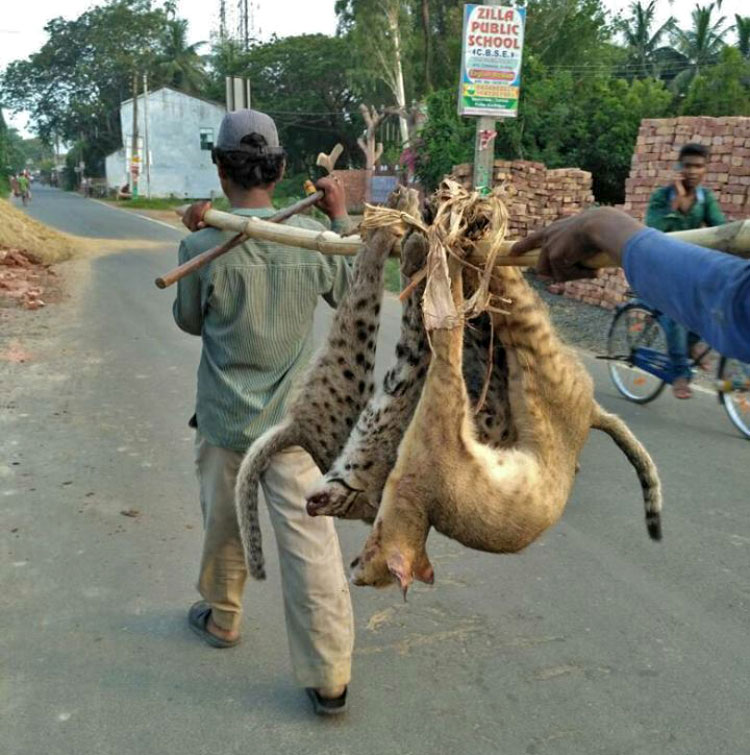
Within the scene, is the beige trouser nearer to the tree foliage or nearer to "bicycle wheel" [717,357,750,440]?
"bicycle wheel" [717,357,750,440]

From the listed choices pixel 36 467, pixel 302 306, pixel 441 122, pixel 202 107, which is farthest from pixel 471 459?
pixel 202 107

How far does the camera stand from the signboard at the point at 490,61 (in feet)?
38.4

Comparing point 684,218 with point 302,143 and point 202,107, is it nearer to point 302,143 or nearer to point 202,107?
point 302,143

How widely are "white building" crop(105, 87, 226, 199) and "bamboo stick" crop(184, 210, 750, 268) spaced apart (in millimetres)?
50847

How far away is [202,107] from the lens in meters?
52.2

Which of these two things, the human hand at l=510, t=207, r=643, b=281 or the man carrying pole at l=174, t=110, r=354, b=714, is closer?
the human hand at l=510, t=207, r=643, b=281

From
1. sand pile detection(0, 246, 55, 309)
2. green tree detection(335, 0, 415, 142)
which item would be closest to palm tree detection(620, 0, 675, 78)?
green tree detection(335, 0, 415, 142)

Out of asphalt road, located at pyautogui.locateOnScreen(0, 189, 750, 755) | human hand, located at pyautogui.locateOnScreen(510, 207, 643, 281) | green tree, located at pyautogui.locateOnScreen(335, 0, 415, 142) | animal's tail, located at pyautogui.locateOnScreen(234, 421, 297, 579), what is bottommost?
asphalt road, located at pyautogui.locateOnScreen(0, 189, 750, 755)

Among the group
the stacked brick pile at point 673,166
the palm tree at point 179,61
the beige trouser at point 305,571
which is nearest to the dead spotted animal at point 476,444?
the beige trouser at point 305,571

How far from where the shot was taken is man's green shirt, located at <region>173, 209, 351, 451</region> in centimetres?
267

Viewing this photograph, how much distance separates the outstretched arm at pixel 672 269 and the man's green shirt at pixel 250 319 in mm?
1397

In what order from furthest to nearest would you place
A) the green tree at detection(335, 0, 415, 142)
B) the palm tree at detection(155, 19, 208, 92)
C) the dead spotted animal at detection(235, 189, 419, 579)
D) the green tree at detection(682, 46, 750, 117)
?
the palm tree at detection(155, 19, 208, 92) < the green tree at detection(335, 0, 415, 142) < the green tree at detection(682, 46, 750, 117) < the dead spotted animal at detection(235, 189, 419, 579)

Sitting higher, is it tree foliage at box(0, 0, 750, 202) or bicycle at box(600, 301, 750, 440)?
tree foliage at box(0, 0, 750, 202)

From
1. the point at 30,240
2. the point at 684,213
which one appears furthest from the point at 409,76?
the point at 684,213
